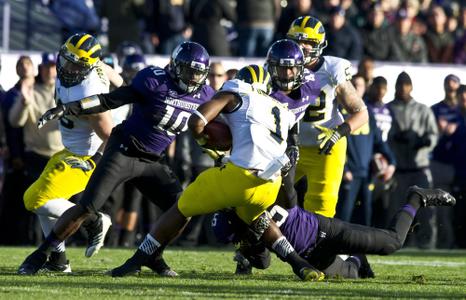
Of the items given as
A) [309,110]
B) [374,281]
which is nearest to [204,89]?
[309,110]

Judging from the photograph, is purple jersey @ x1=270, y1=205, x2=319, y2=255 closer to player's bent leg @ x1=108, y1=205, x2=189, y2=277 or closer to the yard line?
player's bent leg @ x1=108, y1=205, x2=189, y2=277

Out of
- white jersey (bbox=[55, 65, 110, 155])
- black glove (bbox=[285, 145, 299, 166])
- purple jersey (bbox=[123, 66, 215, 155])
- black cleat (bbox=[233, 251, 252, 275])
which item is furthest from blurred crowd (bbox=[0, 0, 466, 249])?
black glove (bbox=[285, 145, 299, 166])

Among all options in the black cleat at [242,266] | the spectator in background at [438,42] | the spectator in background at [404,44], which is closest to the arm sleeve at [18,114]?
the black cleat at [242,266]

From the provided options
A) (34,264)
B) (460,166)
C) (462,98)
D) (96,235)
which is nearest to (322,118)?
(96,235)

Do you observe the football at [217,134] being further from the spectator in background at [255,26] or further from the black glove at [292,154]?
the spectator in background at [255,26]

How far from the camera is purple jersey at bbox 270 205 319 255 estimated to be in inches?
324

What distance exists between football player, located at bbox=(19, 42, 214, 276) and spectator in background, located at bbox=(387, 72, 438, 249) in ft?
15.6

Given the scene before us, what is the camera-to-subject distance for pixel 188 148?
43.0ft

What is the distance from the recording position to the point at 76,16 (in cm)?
1560

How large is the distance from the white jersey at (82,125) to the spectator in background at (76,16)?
6499 millimetres

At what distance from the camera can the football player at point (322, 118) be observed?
30.3 ft

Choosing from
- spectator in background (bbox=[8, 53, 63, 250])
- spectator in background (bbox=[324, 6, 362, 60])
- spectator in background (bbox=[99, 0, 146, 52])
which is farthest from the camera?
spectator in background (bbox=[99, 0, 146, 52])

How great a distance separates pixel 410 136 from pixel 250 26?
308 cm

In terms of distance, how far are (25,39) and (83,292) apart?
9.25 metres
